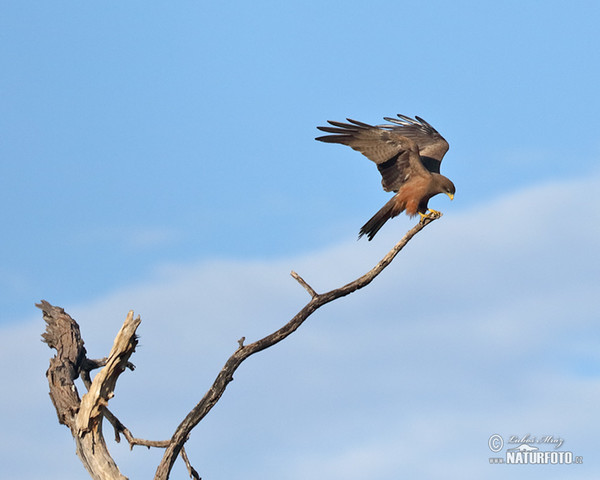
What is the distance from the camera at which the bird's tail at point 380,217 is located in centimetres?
1650

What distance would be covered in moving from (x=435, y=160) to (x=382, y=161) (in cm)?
291

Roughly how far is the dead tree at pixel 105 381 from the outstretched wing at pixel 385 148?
344 cm

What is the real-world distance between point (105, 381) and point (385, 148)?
7.47 m

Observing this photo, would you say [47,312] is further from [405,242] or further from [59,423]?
[405,242]

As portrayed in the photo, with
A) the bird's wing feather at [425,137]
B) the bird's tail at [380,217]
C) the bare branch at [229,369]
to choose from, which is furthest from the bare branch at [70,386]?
the bird's wing feather at [425,137]

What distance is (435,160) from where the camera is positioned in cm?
1895

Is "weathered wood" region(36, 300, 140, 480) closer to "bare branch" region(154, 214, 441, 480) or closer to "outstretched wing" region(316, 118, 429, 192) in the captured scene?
"bare branch" region(154, 214, 441, 480)

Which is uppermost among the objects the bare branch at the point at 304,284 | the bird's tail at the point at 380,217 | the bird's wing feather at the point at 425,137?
the bird's wing feather at the point at 425,137

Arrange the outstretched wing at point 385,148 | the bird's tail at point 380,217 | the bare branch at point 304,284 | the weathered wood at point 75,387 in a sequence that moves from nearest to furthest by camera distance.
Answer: the weathered wood at point 75,387 → the bare branch at point 304,284 → the outstretched wing at point 385,148 → the bird's tail at point 380,217

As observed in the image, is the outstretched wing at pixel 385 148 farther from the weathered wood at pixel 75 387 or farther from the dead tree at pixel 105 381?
the weathered wood at pixel 75 387

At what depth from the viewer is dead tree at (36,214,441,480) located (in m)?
12.8

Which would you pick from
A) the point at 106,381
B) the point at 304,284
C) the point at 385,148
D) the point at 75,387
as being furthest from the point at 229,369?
the point at 385,148

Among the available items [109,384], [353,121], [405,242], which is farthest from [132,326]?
[353,121]

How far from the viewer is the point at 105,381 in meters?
12.9
